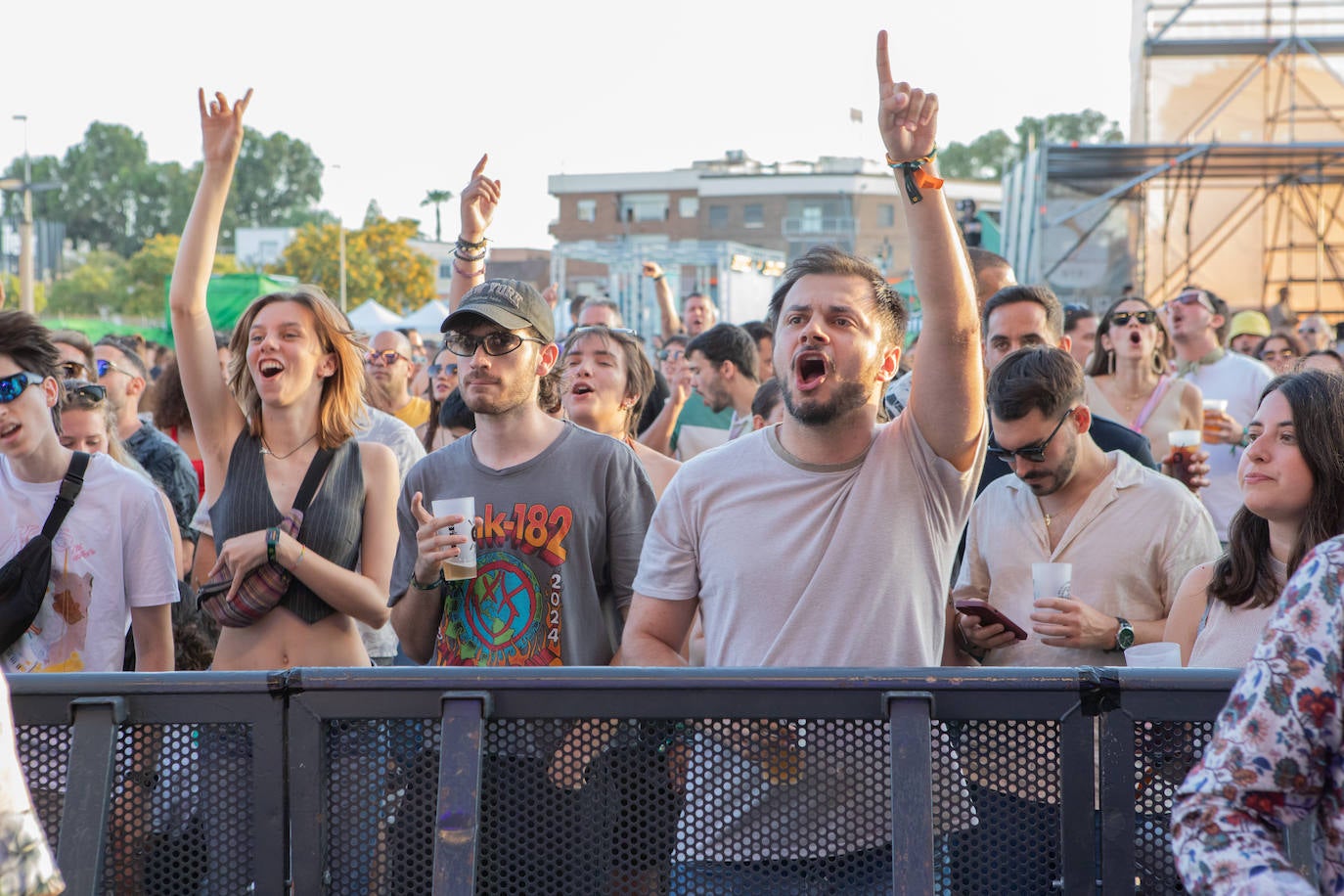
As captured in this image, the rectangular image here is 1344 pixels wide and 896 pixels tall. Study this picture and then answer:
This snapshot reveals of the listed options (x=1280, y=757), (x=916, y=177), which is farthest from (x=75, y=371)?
(x=1280, y=757)

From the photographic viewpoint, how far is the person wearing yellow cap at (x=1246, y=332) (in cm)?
1175

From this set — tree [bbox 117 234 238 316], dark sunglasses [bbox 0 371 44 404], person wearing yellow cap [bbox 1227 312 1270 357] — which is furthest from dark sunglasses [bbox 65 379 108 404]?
tree [bbox 117 234 238 316]

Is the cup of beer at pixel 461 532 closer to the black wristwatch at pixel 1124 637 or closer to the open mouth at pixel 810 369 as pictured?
the open mouth at pixel 810 369

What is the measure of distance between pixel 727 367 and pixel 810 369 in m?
4.71

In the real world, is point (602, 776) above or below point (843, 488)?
below

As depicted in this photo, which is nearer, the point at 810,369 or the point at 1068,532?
the point at 810,369

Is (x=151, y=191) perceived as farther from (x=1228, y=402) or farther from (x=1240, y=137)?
(x=1228, y=402)

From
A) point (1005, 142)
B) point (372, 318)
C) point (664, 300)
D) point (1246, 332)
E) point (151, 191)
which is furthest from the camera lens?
point (151, 191)

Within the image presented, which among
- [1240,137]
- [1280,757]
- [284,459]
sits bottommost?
[1280,757]

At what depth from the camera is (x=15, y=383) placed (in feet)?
13.1

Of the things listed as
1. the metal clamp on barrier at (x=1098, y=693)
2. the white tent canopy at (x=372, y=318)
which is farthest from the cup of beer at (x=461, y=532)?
the white tent canopy at (x=372, y=318)

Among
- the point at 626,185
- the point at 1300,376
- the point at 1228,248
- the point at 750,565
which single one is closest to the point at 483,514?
the point at 750,565

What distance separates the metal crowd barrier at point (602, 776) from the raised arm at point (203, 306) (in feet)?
5.57

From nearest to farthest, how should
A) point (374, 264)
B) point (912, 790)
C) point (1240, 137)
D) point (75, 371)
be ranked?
point (912, 790) → point (75, 371) → point (1240, 137) → point (374, 264)
